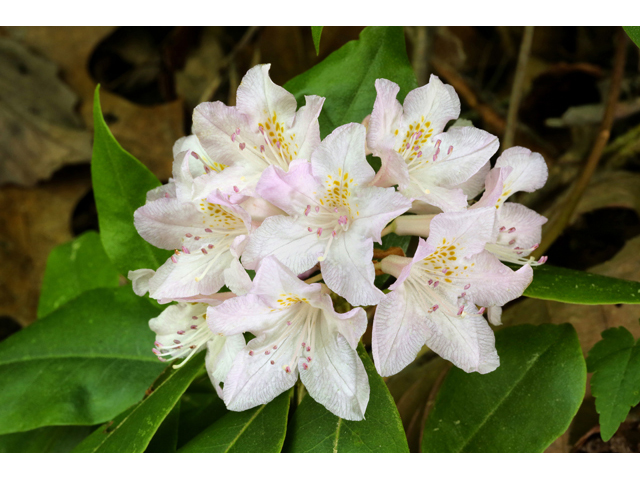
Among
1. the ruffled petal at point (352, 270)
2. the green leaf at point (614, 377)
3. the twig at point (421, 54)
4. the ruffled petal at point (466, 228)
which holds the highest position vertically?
the twig at point (421, 54)

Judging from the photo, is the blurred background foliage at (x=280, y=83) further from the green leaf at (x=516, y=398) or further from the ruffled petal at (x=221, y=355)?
the ruffled petal at (x=221, y=355)

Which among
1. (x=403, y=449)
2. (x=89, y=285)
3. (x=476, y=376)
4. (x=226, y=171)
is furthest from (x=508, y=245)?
(x=89, y=285)

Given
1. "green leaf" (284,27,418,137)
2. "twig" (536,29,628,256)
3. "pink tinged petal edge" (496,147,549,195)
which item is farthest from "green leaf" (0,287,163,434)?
"twig" (536,29,628,256)

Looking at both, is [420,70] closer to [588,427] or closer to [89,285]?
[588,427]

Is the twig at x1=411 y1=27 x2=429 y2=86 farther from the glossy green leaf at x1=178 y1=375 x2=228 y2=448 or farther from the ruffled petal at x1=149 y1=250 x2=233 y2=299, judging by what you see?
the glossy green leaf at x1=178 y1=375 x2=228 y2=448

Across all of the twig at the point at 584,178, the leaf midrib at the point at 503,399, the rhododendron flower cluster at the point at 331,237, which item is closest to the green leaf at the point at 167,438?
the rhododendron flower cluster at the point at 331,237

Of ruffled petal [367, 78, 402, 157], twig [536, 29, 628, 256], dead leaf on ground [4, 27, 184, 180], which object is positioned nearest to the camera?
ruffled petal [367, 78, 402, 157]
